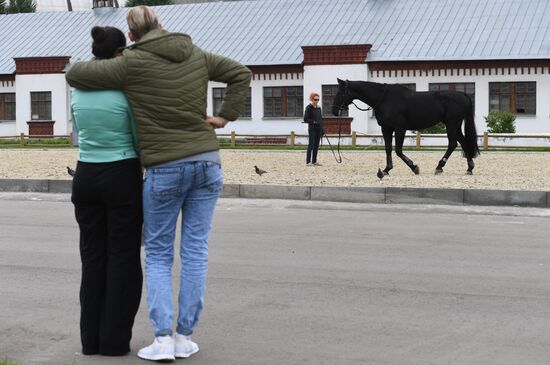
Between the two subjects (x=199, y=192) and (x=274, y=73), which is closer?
(x=199, y=192)

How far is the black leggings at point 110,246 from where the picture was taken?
233 inches

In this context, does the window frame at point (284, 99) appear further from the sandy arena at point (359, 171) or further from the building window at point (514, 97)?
the sandy arena at point (359, 171)

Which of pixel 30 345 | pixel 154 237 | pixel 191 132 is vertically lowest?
pixel 30 345

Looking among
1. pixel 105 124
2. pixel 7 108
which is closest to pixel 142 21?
pixel 105 124

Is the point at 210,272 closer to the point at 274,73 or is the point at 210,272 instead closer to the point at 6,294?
the point at 6,294

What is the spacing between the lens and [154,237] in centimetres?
589

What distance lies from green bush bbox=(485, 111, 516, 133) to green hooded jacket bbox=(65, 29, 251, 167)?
1474 inches

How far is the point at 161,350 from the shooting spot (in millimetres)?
5930

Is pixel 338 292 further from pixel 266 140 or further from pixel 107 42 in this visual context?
pixel 266 140

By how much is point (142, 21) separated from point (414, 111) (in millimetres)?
15812

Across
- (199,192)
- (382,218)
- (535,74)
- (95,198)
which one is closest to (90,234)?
(95,198)

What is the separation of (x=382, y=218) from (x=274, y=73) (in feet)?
113

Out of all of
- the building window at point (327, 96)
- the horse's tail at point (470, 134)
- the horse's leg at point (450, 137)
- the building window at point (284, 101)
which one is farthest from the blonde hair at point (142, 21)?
the building window at point (284, 101)

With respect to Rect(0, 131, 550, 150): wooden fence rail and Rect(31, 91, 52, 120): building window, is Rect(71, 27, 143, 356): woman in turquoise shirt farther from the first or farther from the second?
Rect(31, 91, 52, 120): building window
